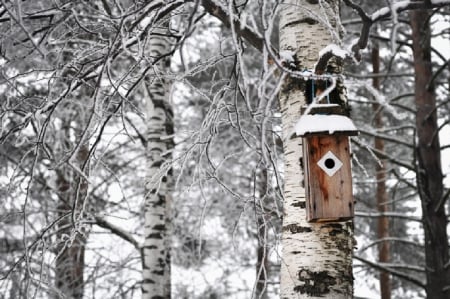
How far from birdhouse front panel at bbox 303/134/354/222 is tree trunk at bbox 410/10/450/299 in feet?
10.4

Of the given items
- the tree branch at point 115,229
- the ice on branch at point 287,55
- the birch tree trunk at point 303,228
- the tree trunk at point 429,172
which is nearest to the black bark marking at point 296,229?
the birch tree trunk at point 303,228

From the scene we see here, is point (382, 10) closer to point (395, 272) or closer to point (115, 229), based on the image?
point (115, 229)

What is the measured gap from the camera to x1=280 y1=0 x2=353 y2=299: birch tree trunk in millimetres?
2248

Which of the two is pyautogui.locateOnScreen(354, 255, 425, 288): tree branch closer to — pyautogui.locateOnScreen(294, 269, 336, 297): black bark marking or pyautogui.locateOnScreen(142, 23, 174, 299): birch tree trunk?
pyautogui.locateOnScreen(142, 23, 174, 299): birch tree trunk

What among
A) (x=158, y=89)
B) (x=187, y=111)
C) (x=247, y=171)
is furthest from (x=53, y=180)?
(x=158, y=89)

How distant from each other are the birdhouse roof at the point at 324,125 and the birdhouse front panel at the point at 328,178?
0.04 meters

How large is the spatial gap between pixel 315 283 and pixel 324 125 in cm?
68

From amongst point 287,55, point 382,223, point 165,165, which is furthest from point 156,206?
point 382,223

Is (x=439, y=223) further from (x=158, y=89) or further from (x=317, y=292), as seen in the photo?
(x=317, y=292)

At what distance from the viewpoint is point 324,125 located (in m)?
2.29

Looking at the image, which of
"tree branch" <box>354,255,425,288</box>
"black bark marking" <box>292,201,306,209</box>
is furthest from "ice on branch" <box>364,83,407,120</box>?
"tree branch" <box>354,255,425,288</box>

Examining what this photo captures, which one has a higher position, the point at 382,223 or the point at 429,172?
the point at 429,172

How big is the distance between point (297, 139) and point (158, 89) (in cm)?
274

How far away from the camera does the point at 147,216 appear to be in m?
4.60
